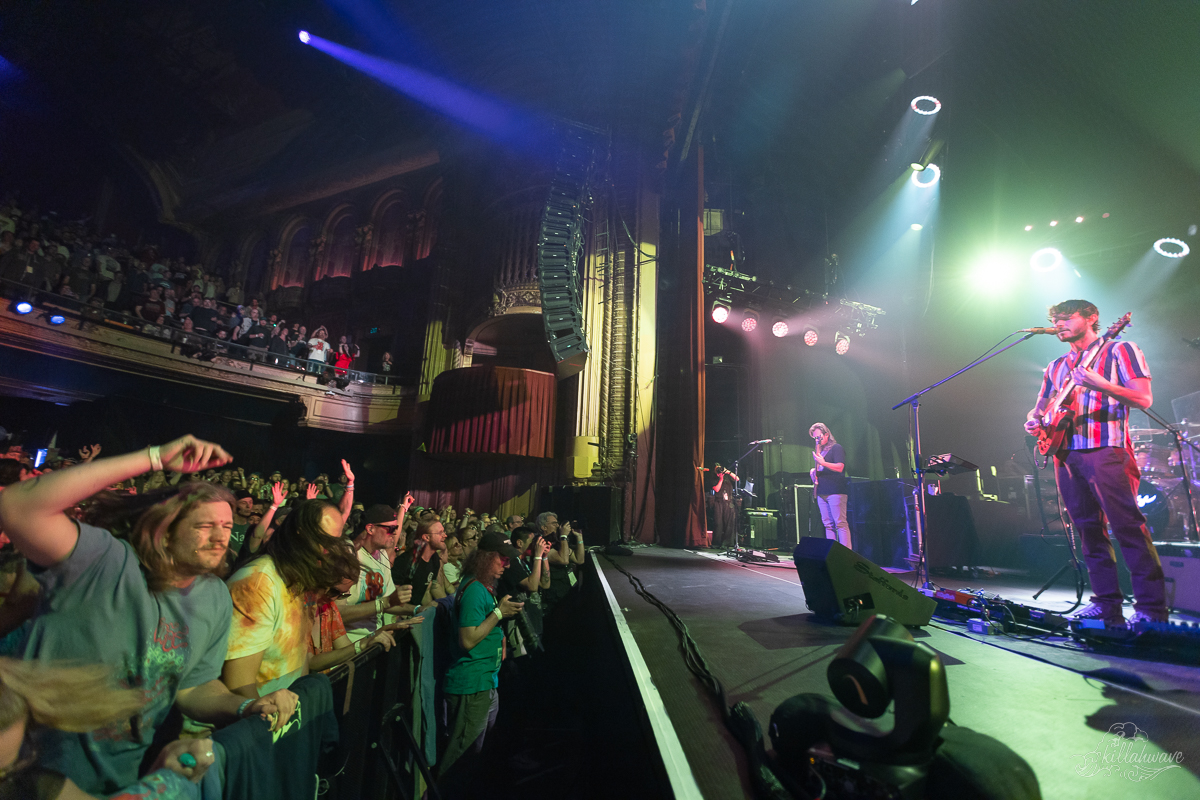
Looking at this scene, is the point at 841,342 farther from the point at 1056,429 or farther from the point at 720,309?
the point at 1056,429

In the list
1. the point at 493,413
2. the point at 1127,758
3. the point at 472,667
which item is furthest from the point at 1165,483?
the point at 493,413

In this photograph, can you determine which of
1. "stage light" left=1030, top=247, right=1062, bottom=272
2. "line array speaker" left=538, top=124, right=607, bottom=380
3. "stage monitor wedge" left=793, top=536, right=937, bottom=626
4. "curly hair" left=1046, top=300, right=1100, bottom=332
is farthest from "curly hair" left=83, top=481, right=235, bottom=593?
"stage light" left=1030, top=247, right=1062, bottom=272

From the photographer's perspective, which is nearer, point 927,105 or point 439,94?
point 927,105

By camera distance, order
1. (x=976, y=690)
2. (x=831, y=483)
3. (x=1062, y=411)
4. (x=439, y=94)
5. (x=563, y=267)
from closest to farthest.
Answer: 1. (x=976, y=690)
2. (x=1062, y=411)
3. (x=831, y=483)
4. (x=563, y=267)
5. (x=439, y=94)

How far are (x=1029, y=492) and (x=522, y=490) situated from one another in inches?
358

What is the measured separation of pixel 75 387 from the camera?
33.6 feet

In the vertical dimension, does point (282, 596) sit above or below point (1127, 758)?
above

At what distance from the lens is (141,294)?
1056cm

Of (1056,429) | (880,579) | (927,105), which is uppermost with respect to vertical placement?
(927,105)

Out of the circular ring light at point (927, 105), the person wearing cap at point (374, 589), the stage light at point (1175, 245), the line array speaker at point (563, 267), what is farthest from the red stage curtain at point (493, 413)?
the stage light at point (1175, 245)

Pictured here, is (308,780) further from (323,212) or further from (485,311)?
(323,212)

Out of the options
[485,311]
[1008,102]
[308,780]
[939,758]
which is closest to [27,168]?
[485,311]

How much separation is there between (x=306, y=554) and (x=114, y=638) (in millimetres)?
633

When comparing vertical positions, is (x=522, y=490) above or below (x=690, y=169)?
below
